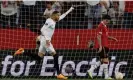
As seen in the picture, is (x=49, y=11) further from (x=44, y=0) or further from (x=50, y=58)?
(x=50, y=58)

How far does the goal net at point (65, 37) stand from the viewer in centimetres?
1592

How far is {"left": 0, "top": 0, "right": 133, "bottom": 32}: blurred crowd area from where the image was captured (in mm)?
15960

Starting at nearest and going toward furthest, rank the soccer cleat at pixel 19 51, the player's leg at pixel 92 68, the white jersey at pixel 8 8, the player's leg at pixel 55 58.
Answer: the player's leg at pixel 55 58 → the soccer cleat at pixel 19 51 → the player's leg at pixel 92 68 → the white jersey at pixel 8 8

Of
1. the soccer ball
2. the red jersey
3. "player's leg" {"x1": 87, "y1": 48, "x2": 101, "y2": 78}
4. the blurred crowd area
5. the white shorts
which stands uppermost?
the blurred crowd area

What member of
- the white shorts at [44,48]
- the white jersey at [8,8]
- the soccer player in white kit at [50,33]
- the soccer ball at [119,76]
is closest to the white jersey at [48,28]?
the soccer player in white kit at [50,33]

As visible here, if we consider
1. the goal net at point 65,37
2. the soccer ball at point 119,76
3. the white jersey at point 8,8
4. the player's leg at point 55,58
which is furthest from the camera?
the goal net at point 65,37

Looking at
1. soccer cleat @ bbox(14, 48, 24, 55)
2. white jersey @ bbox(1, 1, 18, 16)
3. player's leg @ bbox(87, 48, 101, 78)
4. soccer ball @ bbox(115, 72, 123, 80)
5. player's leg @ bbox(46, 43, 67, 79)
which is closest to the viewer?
player's leg @ bbox(46, 43, 67, 79)

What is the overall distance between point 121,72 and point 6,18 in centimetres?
364

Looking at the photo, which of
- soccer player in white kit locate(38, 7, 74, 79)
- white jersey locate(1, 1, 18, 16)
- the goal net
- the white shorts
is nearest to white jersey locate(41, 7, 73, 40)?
soccer player in white kit locate(38, 7, 74, 79)

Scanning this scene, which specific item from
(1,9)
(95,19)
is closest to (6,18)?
(1,9)

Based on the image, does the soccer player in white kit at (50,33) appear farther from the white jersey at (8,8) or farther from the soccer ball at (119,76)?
the soccer ball at (119,76)

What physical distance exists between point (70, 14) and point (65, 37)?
707mm

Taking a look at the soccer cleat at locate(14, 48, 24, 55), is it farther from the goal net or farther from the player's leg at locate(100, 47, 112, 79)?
the player's leg at locate(100, 47, 112, 79)

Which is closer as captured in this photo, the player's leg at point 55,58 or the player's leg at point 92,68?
the player's leg at point 55,58
